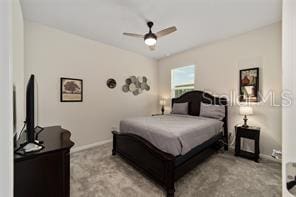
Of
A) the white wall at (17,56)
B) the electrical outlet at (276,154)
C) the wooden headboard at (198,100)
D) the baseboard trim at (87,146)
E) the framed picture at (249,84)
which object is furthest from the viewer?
the wooden headboard at (198,100)

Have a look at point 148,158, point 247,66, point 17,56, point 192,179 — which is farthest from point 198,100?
point 17,56

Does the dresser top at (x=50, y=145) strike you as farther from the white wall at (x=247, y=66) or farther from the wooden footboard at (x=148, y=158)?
the white wall at (x=247, y=66)

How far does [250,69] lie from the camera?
329cm

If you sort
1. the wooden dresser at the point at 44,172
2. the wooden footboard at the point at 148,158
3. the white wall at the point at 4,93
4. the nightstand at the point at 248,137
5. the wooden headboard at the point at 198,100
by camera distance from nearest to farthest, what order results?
the white wall at the point at 4,93 < the wooden dresser at the point at 44,172 < the wooden footboard at the point at 148,158 < the nightstand at the point at 248,137 < the wooden headboard at the point at 198,100

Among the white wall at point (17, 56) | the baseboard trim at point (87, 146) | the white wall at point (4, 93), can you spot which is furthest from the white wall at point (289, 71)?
the baseboard trim at point (87, 146)

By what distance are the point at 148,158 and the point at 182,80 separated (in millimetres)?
3252

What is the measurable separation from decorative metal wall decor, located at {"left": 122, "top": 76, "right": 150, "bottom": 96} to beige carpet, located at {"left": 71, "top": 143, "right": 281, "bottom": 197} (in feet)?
7.28

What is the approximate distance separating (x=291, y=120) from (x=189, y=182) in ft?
6.98

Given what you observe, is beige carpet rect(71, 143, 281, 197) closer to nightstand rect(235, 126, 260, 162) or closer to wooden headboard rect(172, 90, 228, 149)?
nightstand rect(235, 126, 260, 162)

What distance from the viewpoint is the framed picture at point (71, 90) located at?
3316 millimetres

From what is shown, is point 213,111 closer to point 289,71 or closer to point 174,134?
point 174,134

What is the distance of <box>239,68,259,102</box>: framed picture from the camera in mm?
3217

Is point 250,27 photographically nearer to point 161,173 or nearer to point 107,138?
point 161,173

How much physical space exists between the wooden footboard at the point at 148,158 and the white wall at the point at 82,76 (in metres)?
1.13
